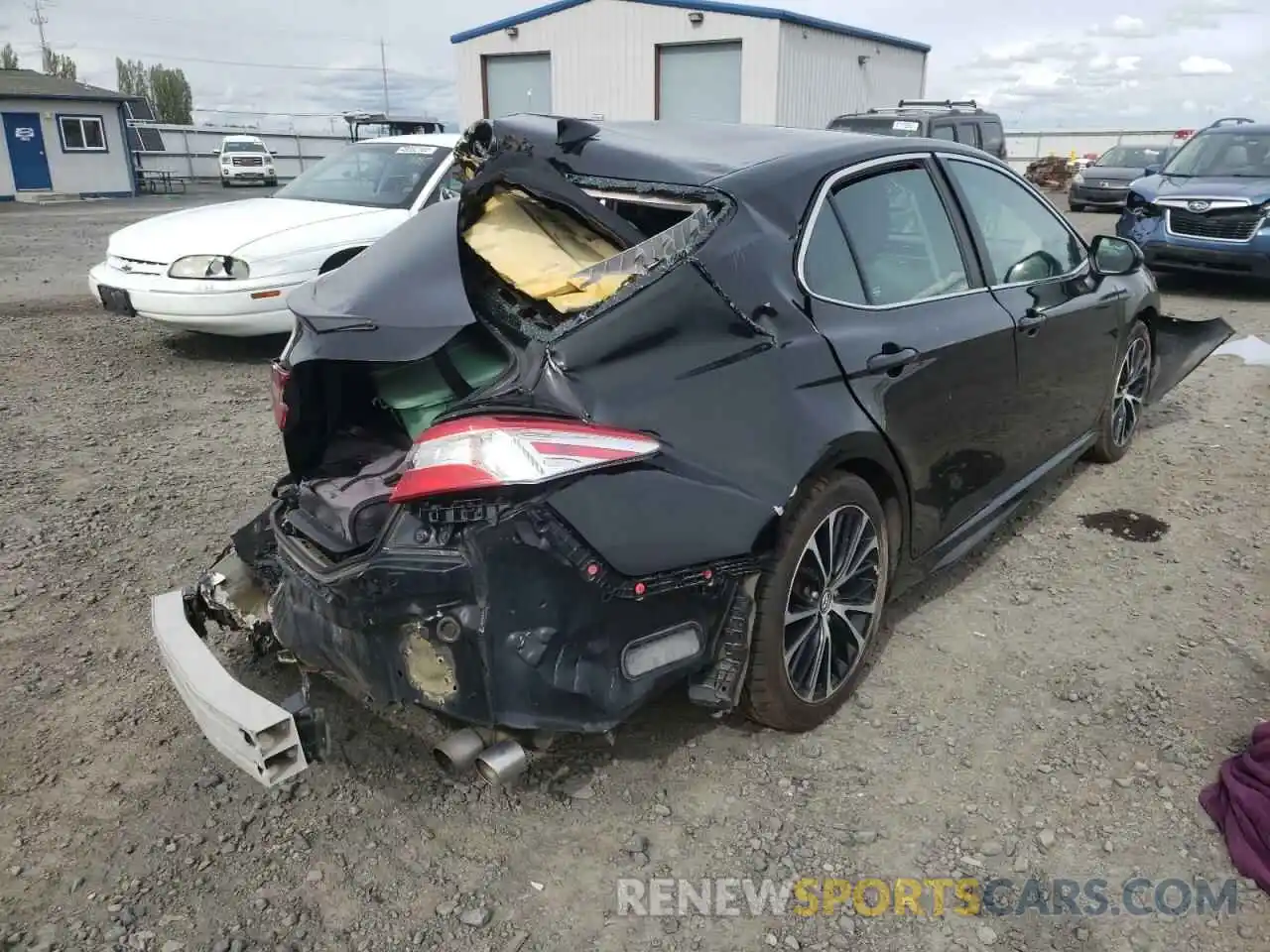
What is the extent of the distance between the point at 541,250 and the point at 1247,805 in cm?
239

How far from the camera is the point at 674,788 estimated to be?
269 centimetres

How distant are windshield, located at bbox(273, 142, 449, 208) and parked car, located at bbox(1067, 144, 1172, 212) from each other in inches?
635

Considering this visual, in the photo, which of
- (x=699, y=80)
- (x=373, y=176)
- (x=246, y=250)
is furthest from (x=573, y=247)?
(x=699, y=80)

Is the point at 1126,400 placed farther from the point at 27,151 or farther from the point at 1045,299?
the point at 27,151

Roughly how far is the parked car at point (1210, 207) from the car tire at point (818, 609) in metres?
8.41

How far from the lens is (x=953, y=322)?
321 cm

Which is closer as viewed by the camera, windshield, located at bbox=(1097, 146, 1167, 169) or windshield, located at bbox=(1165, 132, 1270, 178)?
windshield, located at bbox=(1165, 132, 1270, 178)

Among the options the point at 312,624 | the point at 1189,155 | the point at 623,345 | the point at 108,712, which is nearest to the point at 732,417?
the point at 623,345

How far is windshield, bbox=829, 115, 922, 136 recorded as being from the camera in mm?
13207

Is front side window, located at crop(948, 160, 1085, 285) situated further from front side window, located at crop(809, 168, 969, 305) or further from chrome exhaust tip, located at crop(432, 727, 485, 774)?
chrome exhaust tip, located at crop(432, 727, 485, 774)

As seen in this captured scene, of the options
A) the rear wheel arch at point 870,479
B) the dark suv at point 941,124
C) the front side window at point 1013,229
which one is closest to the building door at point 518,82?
the dark suv at point 941,124

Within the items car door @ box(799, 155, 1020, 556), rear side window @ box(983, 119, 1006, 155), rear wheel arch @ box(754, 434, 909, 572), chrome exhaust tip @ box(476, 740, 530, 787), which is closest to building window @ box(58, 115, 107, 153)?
rear side window @ box(983, 119, 1006, 155)

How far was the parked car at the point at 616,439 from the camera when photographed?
2.19 metres

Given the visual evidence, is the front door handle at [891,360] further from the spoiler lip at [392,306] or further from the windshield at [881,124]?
the windshield at [881,124]
